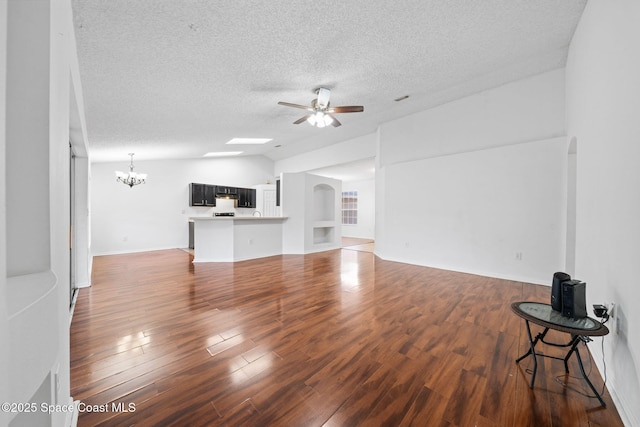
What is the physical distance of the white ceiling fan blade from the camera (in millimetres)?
3928

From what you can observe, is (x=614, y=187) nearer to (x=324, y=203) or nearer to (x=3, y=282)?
(x=3, y=282)

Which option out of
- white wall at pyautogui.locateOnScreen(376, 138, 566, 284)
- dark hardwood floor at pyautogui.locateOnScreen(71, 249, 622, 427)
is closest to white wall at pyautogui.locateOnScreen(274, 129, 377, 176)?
white wall at pyautogui.locateOnScreen(376, 138, 566, 284)

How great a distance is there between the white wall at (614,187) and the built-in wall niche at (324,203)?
573 centimetres

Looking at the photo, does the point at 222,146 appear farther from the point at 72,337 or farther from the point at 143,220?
the point at 72,337

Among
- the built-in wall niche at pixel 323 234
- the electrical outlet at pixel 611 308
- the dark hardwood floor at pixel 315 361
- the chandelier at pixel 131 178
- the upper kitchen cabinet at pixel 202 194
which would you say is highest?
the chandelier at pixel 131 178

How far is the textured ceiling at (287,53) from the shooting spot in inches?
92.3

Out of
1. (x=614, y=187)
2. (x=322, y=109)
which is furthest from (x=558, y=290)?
(x=322, y=109)

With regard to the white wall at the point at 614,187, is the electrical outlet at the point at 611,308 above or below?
below

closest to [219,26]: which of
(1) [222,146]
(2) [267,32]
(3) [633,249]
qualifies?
(2) [267,32]

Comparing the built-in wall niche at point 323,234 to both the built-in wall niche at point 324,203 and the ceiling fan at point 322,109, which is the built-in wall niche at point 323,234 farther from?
the ceiling fan at point 322,109

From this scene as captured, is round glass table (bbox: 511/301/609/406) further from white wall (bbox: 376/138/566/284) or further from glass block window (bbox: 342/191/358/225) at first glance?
glass block window (bbox: 342/191/358/225)

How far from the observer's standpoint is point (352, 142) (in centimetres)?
708

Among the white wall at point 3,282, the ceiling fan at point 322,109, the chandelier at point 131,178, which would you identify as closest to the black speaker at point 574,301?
the white wall at point 3,282

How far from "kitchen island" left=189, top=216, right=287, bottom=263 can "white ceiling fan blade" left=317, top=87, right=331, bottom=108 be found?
3.07m
